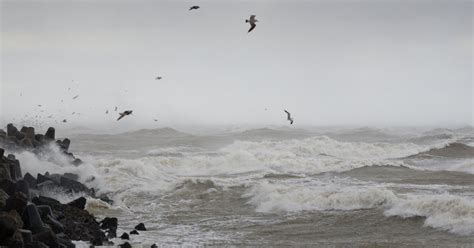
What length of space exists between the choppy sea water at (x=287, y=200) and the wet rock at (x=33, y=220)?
9.02ft

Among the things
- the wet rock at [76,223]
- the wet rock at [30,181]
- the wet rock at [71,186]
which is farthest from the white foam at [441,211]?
the wet rock at [30,181]

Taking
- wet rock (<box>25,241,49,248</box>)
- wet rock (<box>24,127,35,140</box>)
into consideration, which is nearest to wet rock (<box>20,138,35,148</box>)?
wet rock (<box>24,127,35,140</box>)

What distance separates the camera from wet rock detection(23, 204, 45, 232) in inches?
402

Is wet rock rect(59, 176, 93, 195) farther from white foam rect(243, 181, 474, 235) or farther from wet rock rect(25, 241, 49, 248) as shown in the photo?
wet rock rect(25, 241, 49, 248)

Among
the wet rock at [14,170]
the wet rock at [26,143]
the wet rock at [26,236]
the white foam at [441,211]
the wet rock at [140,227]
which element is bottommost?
the wet rock at [140,227]

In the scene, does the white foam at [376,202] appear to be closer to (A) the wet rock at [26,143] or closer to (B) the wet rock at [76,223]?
(B) the wet rock at [76,223]

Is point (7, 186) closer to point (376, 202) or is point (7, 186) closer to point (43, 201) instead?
point (43, 201)

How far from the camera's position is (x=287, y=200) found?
18.4 metres

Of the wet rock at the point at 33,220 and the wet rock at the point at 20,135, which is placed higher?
the wet rock at the point at 20,135

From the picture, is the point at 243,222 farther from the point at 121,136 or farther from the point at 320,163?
the point at 121,136

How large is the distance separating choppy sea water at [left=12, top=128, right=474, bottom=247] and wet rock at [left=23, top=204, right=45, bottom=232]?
275cm

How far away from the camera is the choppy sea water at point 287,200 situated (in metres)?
13.5

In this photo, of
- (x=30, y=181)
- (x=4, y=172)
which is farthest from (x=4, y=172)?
(x=30, y=181)

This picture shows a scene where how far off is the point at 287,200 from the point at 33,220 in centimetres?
973
